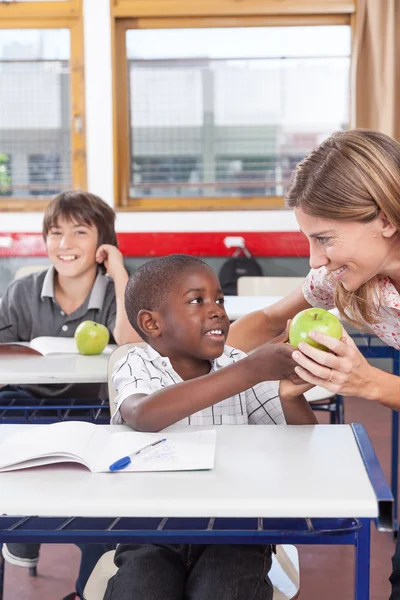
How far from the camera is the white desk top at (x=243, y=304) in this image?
282 cm

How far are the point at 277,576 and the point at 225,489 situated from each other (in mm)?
435

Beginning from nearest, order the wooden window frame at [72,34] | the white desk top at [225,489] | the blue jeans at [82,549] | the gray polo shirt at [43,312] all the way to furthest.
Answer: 1. the white desk top at [225,489]
2. the blue jeans at [82,549]
3. the gray polo shirt at [43,312]
4. the wooden window frame at [72,34]

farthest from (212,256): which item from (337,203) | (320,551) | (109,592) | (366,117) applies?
(109,592)

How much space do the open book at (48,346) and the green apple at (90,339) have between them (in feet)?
0.22

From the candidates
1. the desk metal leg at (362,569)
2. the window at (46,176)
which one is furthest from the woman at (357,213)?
the window at (46,176)

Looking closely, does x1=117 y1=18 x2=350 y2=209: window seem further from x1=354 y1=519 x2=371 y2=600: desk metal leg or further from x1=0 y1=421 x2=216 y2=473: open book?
x1=354 y1=519 x2=371 y2=600: desk metal leg

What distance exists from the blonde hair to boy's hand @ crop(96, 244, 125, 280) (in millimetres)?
1240

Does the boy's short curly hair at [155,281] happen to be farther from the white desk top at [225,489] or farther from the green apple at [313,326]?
the white desk top at [225,489]

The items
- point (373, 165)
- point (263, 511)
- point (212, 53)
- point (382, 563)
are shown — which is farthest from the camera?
point (212, 53)

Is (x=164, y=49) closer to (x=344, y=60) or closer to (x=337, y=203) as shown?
(x=344, y=60)

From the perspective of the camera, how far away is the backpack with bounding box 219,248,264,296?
4.96 metres

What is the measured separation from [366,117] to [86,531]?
13.9 feet

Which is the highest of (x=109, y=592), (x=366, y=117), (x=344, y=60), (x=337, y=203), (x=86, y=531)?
(x=344, y=60)

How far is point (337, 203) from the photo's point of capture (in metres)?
1.55
